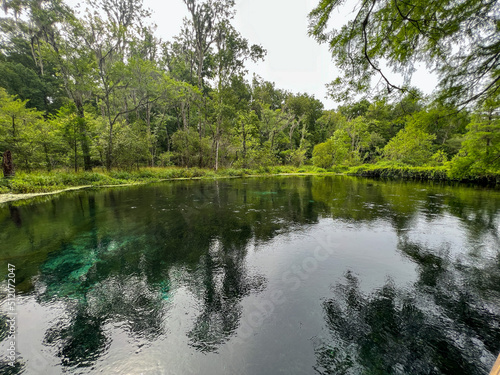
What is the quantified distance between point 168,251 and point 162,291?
54.1 inches

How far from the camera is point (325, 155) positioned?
30781 millimetres

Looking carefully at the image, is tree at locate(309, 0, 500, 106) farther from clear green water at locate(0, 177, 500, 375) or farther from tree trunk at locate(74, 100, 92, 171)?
tree trunk at locate(74, 100, 92, 171)

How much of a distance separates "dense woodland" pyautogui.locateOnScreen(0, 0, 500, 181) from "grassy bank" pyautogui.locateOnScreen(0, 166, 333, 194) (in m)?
1.59

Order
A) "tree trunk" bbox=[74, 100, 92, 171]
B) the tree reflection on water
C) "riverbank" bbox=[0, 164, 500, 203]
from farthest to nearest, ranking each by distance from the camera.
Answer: "tree trunk" bbox=[74, 100, 92, 171], "riverbank" bbox=[0, 164, 500, 203], the tree reflection on water

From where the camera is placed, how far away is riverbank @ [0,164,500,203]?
10.0 m

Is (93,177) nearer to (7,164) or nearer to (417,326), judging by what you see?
(7,164)

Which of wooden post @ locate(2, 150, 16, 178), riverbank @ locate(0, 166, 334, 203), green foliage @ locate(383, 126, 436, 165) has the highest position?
green foliage @ locate(383, 126, 436, 165)

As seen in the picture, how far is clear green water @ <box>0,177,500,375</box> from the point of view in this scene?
1.92 metres

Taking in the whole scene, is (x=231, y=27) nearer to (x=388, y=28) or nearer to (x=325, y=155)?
(x=325, y=155)

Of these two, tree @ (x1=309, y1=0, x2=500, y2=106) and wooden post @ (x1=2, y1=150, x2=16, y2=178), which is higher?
tree @ (x1=309, y1=0, x2=500, y2=106)

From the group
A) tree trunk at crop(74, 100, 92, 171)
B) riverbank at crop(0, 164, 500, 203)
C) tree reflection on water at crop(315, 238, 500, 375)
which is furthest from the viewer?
tree trunk at crop(74, 100, 92, 171)

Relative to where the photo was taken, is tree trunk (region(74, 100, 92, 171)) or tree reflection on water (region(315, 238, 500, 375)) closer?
tree reflection on water (region(315, 238, 500, 375))

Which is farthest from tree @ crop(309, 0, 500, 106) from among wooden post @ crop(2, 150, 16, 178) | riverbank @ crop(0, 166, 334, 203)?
wooden post @ crop(2, 150, 16, 178)

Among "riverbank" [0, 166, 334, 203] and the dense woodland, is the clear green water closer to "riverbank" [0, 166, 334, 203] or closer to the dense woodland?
the dense woodland
